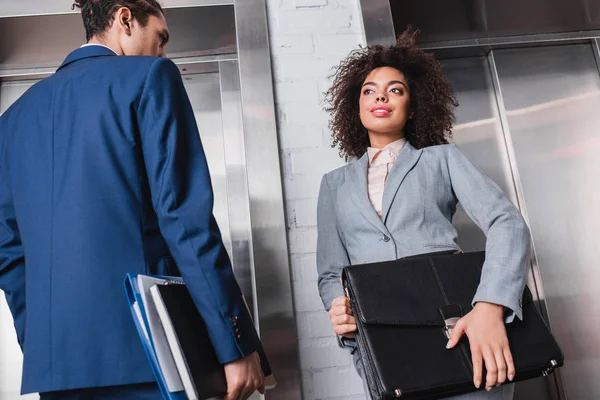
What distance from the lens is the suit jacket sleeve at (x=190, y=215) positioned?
97 centimetres

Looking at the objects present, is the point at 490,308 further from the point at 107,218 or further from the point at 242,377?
the point at 107,218

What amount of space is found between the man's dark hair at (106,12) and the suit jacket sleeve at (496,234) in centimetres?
80

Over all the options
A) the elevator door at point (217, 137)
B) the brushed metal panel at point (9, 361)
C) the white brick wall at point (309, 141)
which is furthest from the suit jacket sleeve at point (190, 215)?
the brushed metal panel at point (9, 361)

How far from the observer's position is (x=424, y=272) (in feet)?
4.07

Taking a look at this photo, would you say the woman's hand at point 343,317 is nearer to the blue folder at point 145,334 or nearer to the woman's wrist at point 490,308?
the woman's wrist at point 490,308

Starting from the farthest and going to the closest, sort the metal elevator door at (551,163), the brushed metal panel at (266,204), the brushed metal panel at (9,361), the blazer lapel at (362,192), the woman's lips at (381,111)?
the metal elevator door at (551,163), the brushed metal panel at (9,361), the brushed metal panel at (266,204), the woman's lips at (381,111), the blazer lapel at (362,192)

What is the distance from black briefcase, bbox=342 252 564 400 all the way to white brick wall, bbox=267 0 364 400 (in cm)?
56

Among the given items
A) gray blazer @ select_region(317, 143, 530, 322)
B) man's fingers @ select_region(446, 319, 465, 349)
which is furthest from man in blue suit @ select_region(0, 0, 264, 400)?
gray blazer @ select_region(317, 143, 530, 322)

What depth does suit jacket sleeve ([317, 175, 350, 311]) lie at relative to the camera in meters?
1.45

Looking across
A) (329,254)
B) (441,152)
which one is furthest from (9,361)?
(441,152)

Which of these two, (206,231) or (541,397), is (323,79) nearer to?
(206,231)

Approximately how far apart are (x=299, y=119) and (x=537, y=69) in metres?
1.06

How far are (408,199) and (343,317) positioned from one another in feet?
1.07

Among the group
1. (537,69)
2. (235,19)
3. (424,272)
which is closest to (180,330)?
(424,272)
